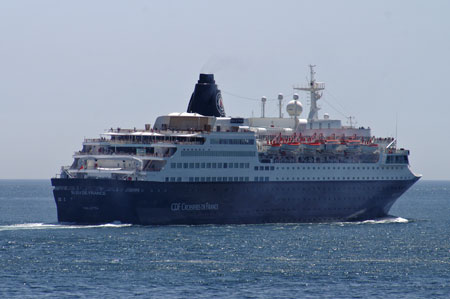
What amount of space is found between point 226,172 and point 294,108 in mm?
19616

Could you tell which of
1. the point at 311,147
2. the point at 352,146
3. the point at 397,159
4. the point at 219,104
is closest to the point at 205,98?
the point at 219,104

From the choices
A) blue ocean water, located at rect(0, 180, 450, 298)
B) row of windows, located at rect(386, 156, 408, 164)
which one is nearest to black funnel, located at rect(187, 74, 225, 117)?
blue ocean water, located at rect(0, 180, 450, 298)

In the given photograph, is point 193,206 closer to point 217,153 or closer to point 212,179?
point 212,179

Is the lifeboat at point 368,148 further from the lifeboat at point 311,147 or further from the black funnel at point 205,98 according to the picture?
the black funnel at point 205,98

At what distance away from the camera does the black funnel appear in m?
92.8

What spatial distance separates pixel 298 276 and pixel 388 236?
924 inches

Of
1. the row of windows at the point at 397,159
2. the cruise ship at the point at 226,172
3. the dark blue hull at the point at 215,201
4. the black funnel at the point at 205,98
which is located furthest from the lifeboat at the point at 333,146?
the black funnel at the point at 205,98

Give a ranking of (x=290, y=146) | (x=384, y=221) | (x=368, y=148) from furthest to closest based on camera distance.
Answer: (x=368, y=148), (x=384, y=221), (x=290, y=146)

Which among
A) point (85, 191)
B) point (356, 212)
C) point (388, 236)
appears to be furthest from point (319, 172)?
point (85, 191)

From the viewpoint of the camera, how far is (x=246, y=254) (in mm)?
65500

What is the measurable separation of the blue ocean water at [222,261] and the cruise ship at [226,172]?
1855 millimetres

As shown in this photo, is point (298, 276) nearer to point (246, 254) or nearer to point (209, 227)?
point (246, 254)

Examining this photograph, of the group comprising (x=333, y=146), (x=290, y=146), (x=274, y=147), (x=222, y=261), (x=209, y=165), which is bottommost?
(x=222, y=261)

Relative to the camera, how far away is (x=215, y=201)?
82.4 metres
